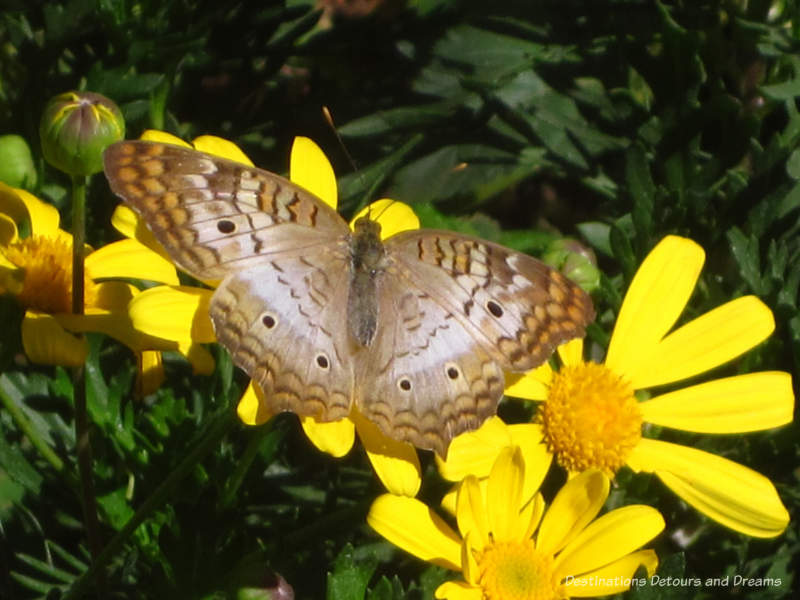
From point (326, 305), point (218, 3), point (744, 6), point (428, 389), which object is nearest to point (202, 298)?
point (326, 305)

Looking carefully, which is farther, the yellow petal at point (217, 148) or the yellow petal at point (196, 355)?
the yellow petal at point (217, 148)

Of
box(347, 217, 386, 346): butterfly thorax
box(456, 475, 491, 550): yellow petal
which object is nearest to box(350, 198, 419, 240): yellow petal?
Answer: box(347, 217, 386, 346): butterfly thorax

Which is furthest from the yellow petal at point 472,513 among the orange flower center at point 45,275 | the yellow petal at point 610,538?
the orange flower center at point 45,275

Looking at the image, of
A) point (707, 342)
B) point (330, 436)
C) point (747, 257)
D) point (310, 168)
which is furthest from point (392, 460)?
point (747, 257)

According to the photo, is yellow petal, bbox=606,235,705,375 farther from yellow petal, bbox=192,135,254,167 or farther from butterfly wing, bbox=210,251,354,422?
yellow petal, bbox=192,135,254,167

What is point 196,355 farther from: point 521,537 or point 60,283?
point 521,537

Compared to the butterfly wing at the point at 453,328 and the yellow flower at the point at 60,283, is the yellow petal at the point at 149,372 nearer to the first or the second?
the yellow flower at the point at 60,283
